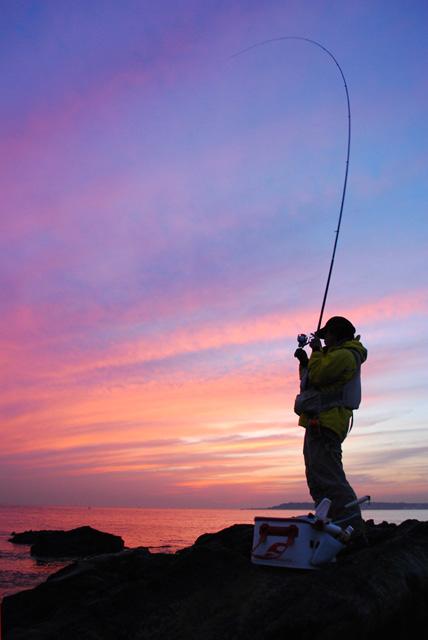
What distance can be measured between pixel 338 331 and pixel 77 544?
21451mm

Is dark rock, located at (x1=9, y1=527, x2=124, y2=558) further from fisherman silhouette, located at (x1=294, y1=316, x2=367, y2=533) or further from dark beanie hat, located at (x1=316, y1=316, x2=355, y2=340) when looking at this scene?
dark beanie hat, located at (x1=316, y1=316, x2=355, y2=340)

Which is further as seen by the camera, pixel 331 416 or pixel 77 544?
pixel 77 544

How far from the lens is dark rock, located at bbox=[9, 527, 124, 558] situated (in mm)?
23484

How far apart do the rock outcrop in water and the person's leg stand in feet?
1.74

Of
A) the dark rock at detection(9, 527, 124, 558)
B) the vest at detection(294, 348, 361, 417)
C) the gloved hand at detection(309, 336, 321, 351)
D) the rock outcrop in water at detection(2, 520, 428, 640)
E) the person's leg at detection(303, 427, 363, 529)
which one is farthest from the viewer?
the dark rock at detection(9, 527, 124, 558)

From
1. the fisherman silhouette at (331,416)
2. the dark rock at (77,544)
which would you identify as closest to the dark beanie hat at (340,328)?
the fisherman silhouette at (331,416)

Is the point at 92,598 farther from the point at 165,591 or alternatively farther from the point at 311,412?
the point at 311,412

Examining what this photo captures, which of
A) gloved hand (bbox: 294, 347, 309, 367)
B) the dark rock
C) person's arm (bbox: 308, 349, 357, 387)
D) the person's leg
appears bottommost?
the dark rock

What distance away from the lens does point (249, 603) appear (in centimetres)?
404

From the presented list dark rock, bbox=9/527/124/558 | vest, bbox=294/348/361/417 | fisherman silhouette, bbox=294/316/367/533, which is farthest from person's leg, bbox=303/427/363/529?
dark rock, bbox=9/527/124/558

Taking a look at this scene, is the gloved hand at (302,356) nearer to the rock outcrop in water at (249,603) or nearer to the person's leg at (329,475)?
the person's leg at (329,475)

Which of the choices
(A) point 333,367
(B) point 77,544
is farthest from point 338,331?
(B) point 77,544

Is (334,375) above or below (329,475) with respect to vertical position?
above

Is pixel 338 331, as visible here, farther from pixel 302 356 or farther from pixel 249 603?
pixel 249 603
